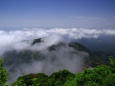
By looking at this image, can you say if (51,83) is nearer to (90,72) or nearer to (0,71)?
(90,72)

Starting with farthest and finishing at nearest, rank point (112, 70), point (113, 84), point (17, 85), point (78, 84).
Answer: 1. point (112, 70)
2. point (78, 84)
3. point (113, 84)
4. point (17, 85)

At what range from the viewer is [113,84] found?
34.7 metres

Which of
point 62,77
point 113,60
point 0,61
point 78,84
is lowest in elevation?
point 62,77

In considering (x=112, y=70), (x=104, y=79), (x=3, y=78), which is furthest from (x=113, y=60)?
(x=3, y=78)

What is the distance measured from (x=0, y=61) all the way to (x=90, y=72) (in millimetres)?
18541

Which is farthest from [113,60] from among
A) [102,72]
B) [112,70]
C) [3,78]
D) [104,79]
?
[3,78]

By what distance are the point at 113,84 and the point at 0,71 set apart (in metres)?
19.9

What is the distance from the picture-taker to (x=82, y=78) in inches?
1480

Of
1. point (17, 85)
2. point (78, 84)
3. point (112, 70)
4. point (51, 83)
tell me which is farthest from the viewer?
point (51, 83)

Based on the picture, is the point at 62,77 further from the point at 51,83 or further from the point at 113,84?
the point at 113,84

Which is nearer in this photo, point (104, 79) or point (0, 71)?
point (0, 71)

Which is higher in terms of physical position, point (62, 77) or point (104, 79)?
point (104, 79)

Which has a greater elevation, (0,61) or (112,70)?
(0,61)

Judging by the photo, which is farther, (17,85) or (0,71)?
(0,71)
